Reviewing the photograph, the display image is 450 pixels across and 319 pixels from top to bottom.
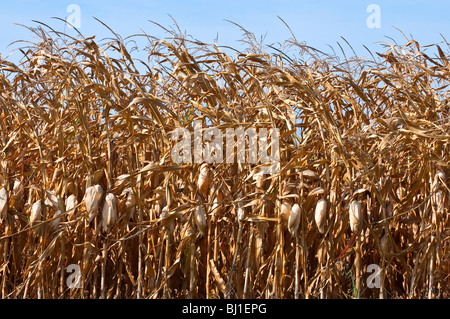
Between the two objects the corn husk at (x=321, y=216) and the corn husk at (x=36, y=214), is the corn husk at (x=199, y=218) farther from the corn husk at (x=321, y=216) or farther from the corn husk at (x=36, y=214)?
the corn husk at (x=36, y=214)

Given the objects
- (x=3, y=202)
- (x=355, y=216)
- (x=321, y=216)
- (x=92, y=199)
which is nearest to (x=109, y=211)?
(x=92, y=199)

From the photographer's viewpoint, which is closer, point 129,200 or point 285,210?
point 285,210

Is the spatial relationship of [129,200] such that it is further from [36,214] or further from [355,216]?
[355,216]

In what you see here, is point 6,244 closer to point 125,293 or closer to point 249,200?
point 125,293

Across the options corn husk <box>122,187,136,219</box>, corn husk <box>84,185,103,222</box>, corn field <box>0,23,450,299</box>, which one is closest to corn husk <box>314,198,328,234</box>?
corn field <box>0,23,450,299</box>

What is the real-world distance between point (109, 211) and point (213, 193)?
1.45ft

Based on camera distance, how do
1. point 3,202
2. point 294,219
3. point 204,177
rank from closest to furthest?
point 294,219 → point 204,177 → point 3,202

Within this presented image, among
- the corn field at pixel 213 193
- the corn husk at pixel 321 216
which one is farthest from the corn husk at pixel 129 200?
the corn husk at pixel 321 216

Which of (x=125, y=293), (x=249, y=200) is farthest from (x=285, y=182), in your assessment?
(x=125, y=293)

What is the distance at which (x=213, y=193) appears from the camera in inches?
104

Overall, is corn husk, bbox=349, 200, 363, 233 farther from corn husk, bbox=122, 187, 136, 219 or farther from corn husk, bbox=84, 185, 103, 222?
corn husk, bbox=84, 185, 103, 222

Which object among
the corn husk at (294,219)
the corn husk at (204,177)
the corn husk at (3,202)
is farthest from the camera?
the corn husk at (3,202)

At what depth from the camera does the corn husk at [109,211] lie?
100 inches
